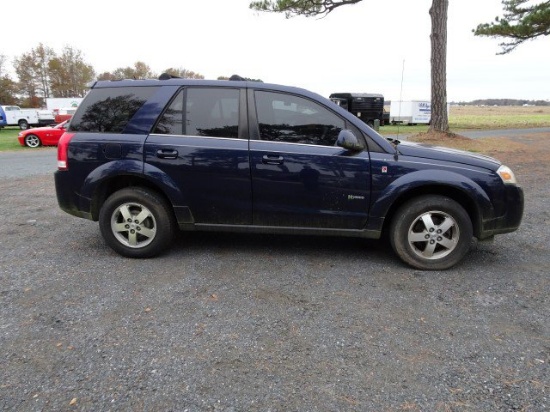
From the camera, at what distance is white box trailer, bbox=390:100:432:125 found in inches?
1462

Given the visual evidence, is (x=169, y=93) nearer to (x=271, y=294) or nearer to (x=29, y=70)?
(x=271, y=294)

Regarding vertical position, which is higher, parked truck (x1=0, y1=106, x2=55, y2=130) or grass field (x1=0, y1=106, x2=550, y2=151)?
parked truck (x1=0, y1=106, x2=55, y2=130)

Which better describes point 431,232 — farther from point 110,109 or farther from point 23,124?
point 23,124

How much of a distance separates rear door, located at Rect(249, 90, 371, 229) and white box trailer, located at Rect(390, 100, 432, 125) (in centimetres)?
3547

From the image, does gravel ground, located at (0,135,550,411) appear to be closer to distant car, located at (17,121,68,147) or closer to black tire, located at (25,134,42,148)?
distant car, located at (17,121,68,147)

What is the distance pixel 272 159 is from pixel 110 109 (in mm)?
1766

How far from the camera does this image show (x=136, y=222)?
13.5ft

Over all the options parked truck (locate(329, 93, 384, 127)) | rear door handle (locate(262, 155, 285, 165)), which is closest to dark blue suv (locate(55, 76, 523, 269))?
rear door handle (locate(262, 155, 285, 165))

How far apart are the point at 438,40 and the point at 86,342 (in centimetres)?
1609

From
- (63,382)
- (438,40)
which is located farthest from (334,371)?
(438,40)

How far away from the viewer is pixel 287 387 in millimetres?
2260

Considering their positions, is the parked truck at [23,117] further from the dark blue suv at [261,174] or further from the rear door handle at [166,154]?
→ the rear door handle at [166,154]

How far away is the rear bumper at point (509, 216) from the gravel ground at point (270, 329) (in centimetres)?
41

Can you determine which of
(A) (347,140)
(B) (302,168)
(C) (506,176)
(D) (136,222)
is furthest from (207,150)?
(C) (506,176)
